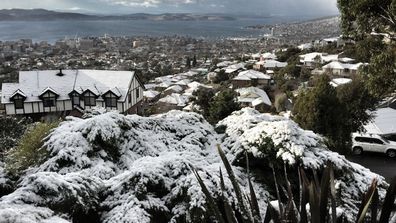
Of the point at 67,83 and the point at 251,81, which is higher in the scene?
the point at 67,83

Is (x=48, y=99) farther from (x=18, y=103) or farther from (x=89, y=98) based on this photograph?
(x=89, y=98)

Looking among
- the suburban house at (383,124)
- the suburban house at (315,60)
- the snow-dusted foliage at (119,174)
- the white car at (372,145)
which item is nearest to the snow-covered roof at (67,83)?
the white car at (372,145)

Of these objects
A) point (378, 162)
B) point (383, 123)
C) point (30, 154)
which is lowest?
point (378, 162)

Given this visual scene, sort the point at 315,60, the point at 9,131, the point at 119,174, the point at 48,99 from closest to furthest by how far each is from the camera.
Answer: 1. the point at 119,174
2. the point at 9,131
3. the point at 48,99
4. the point at 315,60

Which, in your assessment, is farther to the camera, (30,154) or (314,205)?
(30,154)

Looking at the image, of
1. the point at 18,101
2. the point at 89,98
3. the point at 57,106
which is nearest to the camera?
the point at 18,101

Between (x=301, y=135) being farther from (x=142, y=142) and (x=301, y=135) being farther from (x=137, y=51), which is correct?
(x=137, y=51)

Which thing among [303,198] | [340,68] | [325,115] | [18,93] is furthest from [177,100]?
[303,198]

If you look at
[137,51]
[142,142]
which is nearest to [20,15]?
[137,51]

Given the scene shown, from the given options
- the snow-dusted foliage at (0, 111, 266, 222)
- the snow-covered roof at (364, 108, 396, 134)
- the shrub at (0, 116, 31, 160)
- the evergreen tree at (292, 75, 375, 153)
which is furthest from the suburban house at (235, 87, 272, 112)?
the snow-dusted foliage at (0, 111, 266, 222)
